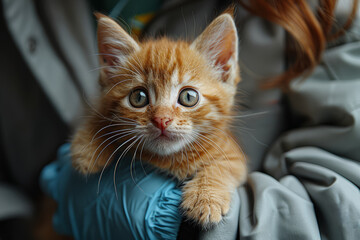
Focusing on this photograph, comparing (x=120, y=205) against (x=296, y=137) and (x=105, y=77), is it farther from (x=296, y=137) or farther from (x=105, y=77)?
(x=296, y=137)

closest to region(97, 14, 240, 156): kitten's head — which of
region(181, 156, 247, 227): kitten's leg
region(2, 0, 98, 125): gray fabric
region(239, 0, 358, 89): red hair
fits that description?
region(181, 156, 247, 227): kitten's leg

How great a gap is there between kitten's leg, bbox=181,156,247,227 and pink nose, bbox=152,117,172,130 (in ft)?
0.71

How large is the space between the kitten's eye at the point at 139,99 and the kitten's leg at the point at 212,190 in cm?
28

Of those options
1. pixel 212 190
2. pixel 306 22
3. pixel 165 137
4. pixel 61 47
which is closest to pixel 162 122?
pixel 165 137

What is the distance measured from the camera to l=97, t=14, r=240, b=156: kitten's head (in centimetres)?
66

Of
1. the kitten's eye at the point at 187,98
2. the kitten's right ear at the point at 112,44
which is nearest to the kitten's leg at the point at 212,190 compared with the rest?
the kitten's eye at the point at 187,98

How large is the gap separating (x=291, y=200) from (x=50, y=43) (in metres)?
1.33

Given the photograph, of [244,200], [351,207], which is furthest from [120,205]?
[351,207]

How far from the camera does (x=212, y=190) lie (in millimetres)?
696

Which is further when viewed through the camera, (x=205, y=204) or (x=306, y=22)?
(x=306, y=22)

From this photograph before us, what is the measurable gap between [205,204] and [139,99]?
347mm

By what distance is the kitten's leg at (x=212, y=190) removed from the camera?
2.12ft

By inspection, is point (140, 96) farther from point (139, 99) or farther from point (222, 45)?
point (222, 45)

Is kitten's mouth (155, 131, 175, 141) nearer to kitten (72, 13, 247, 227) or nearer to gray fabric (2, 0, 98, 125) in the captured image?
kitten (72, 13, 247, 227)
